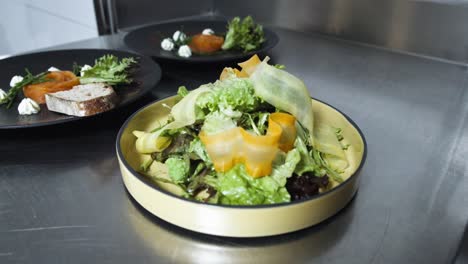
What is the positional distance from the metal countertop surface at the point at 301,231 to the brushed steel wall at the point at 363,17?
27 centimetres

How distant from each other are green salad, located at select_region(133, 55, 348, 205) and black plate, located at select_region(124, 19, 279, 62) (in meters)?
0.60

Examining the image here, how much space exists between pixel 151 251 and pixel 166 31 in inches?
51.6

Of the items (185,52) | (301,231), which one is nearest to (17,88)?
(185,52)

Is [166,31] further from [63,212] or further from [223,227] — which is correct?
[223,227]

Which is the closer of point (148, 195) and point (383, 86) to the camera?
point (148, 195)

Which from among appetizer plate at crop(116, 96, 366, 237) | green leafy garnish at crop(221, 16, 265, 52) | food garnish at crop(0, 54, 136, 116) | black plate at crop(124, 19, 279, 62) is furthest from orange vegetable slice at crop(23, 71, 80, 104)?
green leafy garnish at crop(221, 16, 265, 52)

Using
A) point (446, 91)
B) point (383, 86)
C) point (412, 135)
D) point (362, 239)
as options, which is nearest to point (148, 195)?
point (362, 239)

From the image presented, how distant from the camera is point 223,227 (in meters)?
0.73

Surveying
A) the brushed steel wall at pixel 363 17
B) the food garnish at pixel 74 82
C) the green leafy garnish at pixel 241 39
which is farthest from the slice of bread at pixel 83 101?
the brushed steel wall at pixel 363 17

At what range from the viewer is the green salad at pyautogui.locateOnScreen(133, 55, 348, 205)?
2.53 feet

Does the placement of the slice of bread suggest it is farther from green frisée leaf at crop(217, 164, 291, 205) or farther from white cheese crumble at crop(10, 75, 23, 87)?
green frisée leaf at crop(217, 164, 291, 205)

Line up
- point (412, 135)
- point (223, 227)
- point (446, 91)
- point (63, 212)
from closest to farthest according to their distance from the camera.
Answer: point (223, 227)
point (63, 212)
point (412, 135)
point (446, 91)

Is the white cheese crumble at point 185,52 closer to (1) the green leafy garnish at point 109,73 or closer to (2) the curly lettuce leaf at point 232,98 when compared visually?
(1) the green leafy garnish at point 109,73

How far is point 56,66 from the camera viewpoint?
149 centimetres
